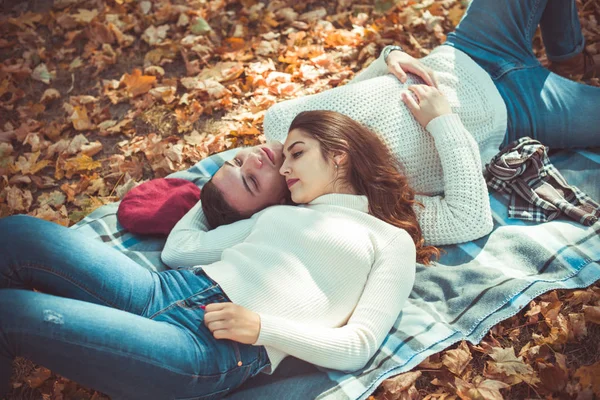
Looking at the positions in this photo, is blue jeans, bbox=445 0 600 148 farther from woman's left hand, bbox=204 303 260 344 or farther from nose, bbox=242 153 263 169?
woman's left hand, bbox=204 303 260 344

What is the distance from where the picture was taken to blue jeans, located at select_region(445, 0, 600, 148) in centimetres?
369

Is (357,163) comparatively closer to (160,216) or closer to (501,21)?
(160,216)

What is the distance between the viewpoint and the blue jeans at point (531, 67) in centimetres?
369

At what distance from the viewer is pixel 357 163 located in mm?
3119

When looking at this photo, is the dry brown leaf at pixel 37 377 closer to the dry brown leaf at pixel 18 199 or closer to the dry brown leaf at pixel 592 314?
the dry brown leaf at pixel 18 199

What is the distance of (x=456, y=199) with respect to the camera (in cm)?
322

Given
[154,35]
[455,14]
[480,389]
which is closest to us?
[480,389]

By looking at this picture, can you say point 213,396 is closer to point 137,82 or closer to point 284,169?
point 284,169

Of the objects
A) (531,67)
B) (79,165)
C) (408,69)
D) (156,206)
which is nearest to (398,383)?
(156,206)

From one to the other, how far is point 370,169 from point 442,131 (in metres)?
0.51

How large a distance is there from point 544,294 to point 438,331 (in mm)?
652

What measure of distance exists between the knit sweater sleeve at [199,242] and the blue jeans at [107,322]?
28 cm

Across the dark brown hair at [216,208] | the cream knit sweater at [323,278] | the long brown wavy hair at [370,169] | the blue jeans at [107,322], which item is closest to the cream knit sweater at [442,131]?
the long brown wavy hair at [370,169]

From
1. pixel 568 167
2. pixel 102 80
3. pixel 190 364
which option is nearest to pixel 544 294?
pixel 568 167
